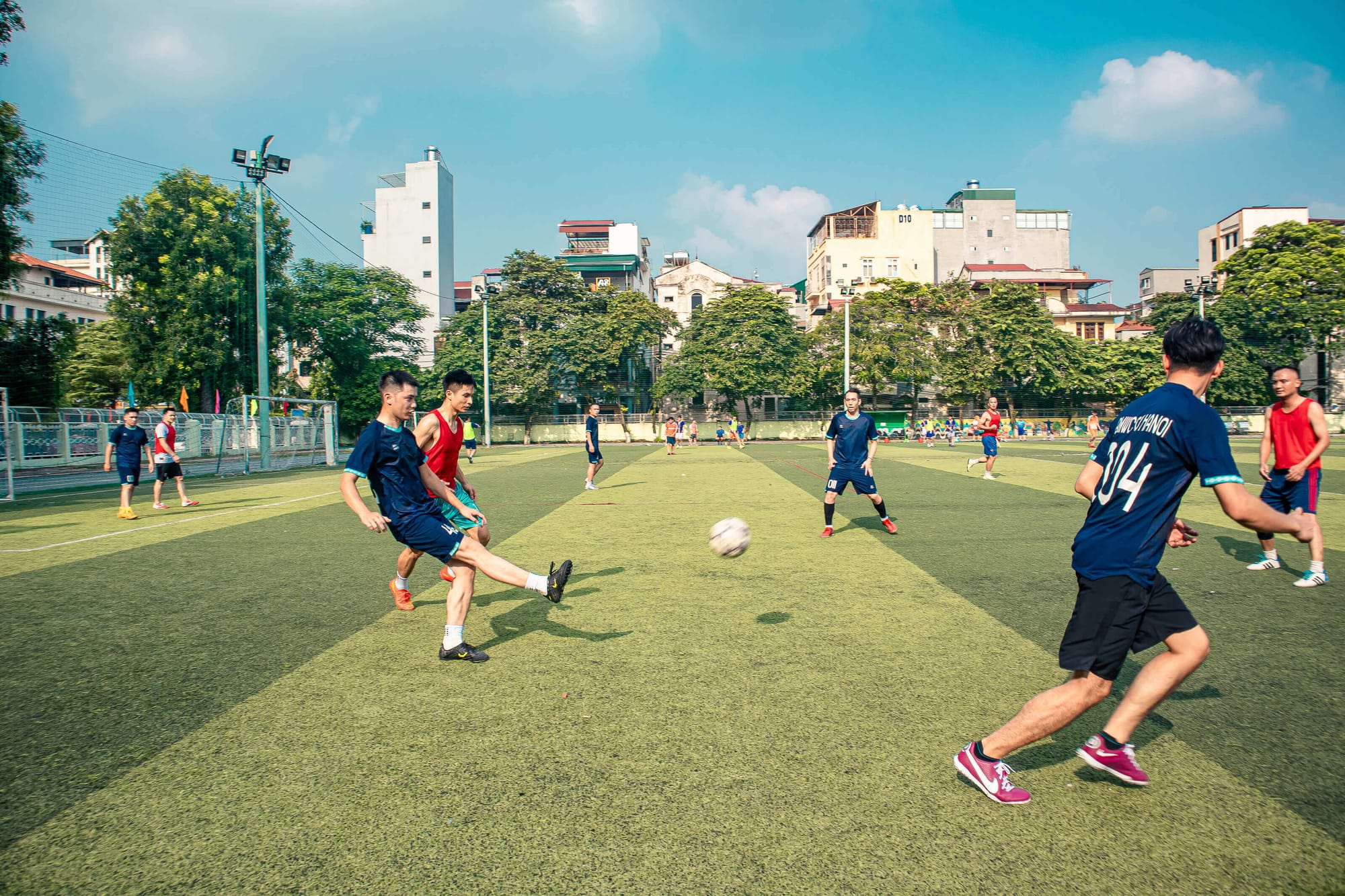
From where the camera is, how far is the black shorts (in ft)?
10.1

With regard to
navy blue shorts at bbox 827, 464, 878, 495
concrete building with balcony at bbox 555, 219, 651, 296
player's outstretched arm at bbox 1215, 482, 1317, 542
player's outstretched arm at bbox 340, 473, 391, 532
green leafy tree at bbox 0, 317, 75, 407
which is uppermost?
concrete building with balcony at bbox 555, 219, 651, 296

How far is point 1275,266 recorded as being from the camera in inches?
2094

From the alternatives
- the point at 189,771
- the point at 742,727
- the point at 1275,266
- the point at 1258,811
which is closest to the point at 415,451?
the point at 189,771

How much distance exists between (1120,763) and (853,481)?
7.08 metres

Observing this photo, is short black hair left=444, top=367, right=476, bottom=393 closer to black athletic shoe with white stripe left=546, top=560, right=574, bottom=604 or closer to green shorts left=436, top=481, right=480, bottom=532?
green shorts left=436, top=481, right=480, bottom=532

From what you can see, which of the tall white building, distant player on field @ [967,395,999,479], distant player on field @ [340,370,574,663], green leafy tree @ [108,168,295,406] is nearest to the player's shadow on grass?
distant player on field @ [340,370,574,663]

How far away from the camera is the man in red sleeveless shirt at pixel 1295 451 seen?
7.01 meters

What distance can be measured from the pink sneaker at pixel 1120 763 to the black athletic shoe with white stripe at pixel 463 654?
3.66m

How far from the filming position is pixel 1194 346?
10.6ft

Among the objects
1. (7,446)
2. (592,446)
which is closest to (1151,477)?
(592,446)

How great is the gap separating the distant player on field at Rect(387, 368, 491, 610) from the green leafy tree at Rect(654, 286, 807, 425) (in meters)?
47.6

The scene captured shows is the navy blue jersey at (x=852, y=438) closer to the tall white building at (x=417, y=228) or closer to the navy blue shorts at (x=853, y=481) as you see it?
the navy blue shorts at (x=853, y=481)

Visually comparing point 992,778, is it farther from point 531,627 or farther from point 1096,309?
point 1096,309

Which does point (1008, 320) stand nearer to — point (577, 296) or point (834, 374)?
point (834, 374)
